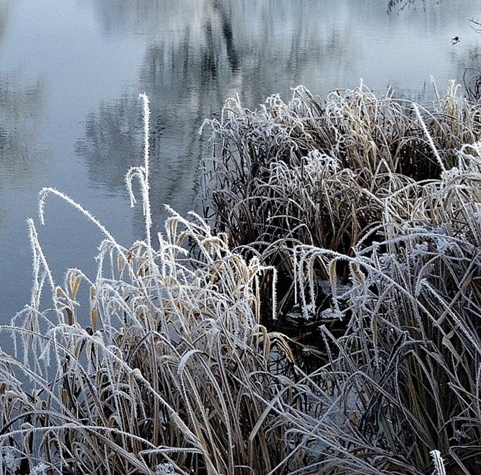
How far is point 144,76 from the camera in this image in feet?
32.7

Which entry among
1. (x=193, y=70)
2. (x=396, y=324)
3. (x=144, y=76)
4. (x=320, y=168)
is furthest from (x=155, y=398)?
(x=193, y=70)

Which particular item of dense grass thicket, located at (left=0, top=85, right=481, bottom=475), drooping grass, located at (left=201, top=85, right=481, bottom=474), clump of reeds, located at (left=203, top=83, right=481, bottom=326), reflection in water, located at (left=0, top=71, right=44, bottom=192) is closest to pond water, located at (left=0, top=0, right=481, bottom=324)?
reflection in water, located at (left=0, top=71, right=44, bottom=192)

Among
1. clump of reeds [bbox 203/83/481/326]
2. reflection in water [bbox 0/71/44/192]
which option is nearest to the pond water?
reflection in water [bbox 0/71/44/192]

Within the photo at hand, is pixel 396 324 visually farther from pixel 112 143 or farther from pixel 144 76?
pixel 144 76

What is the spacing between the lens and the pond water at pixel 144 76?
514 cm

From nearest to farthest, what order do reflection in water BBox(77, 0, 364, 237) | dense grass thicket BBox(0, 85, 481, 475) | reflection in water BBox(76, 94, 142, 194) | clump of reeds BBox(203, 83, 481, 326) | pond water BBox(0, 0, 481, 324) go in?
1. dense grass thicket BBox(0, 85, 481, 475)
2. clump of reeds BBox(203, 83, 481, 326)
3. pond water BBox(0, 0, 481, 324)
4. reflection in water BBox(76, 94, 142, 194)
5. reflection in water BBox(77, 0, 364, 237)

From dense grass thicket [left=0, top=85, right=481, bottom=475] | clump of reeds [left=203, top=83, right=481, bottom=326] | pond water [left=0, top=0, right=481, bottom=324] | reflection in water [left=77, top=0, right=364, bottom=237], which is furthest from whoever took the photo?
reflection in water [left=77, top=0, right=364, bottom=237]

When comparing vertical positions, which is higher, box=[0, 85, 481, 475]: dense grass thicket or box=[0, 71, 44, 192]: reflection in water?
box=[0, 85, 481, 475]: dense grass thicket

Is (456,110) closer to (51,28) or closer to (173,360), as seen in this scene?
(173,360)

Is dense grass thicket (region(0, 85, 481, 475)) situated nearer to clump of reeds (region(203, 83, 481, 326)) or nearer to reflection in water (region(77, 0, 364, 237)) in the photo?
clump of reeds (region(203, 83, 481, 326))

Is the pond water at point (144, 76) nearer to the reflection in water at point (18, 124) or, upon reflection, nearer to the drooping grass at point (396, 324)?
the reflection in water at point (18, 124)

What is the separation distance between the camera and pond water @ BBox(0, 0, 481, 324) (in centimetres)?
514

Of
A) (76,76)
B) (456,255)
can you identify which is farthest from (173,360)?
(76,76)

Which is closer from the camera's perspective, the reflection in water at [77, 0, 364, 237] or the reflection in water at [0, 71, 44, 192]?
the reflection in water at [0, 71, 44, 192]
